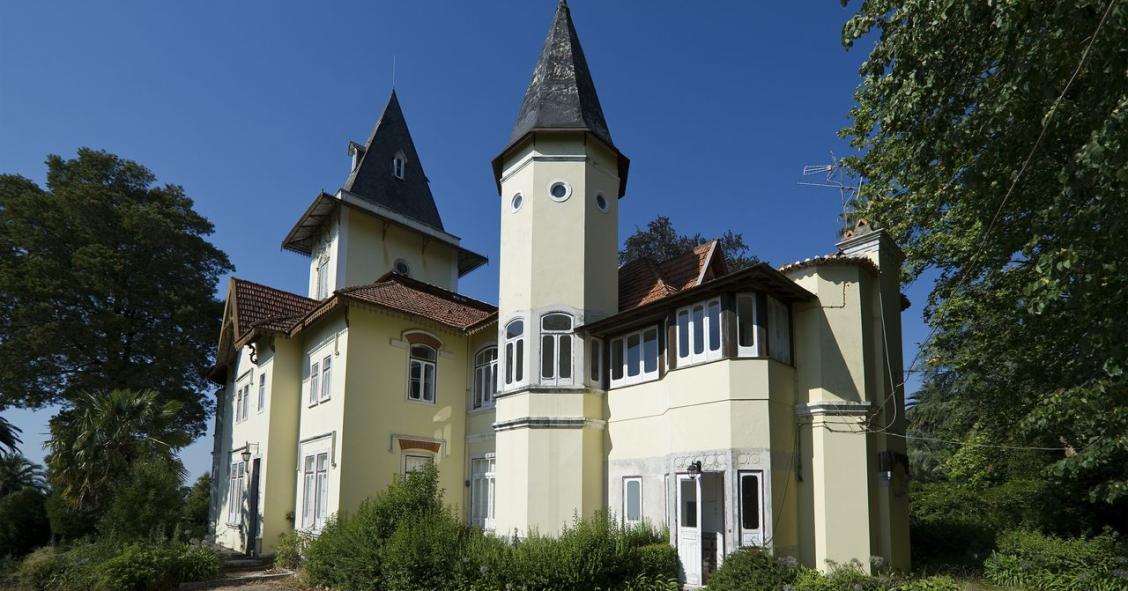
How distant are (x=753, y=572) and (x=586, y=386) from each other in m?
5.69

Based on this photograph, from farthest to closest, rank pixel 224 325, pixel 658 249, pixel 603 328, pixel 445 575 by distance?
pixel 658 249 → pixel 224 325 → pixel 603 328 → pixel 445 575

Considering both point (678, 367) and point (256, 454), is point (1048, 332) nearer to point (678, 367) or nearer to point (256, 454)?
point (678, 367)

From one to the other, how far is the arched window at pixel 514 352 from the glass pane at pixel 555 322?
0.54 meters

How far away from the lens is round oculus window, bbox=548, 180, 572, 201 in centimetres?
1769

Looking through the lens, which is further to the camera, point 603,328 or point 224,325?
point 224,325

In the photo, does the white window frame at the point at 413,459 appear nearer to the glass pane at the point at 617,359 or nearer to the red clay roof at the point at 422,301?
the red clay roof at the point at 422,301

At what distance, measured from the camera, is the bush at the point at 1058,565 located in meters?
13.7

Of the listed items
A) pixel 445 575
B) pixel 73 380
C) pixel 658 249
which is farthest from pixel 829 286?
pixel 73 380

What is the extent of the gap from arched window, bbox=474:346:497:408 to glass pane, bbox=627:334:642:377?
469 centimetres

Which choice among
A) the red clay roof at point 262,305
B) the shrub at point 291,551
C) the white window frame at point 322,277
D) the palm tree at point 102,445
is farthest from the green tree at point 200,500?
the white window frame at point 322,277

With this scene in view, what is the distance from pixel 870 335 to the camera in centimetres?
1493

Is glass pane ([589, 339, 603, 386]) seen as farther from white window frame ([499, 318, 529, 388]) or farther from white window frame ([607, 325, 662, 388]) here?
white window frame ([499, 318, 529, 388])

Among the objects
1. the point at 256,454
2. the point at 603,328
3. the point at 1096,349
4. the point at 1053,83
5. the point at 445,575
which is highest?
the point at 1053,83

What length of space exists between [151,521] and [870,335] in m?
17.4
